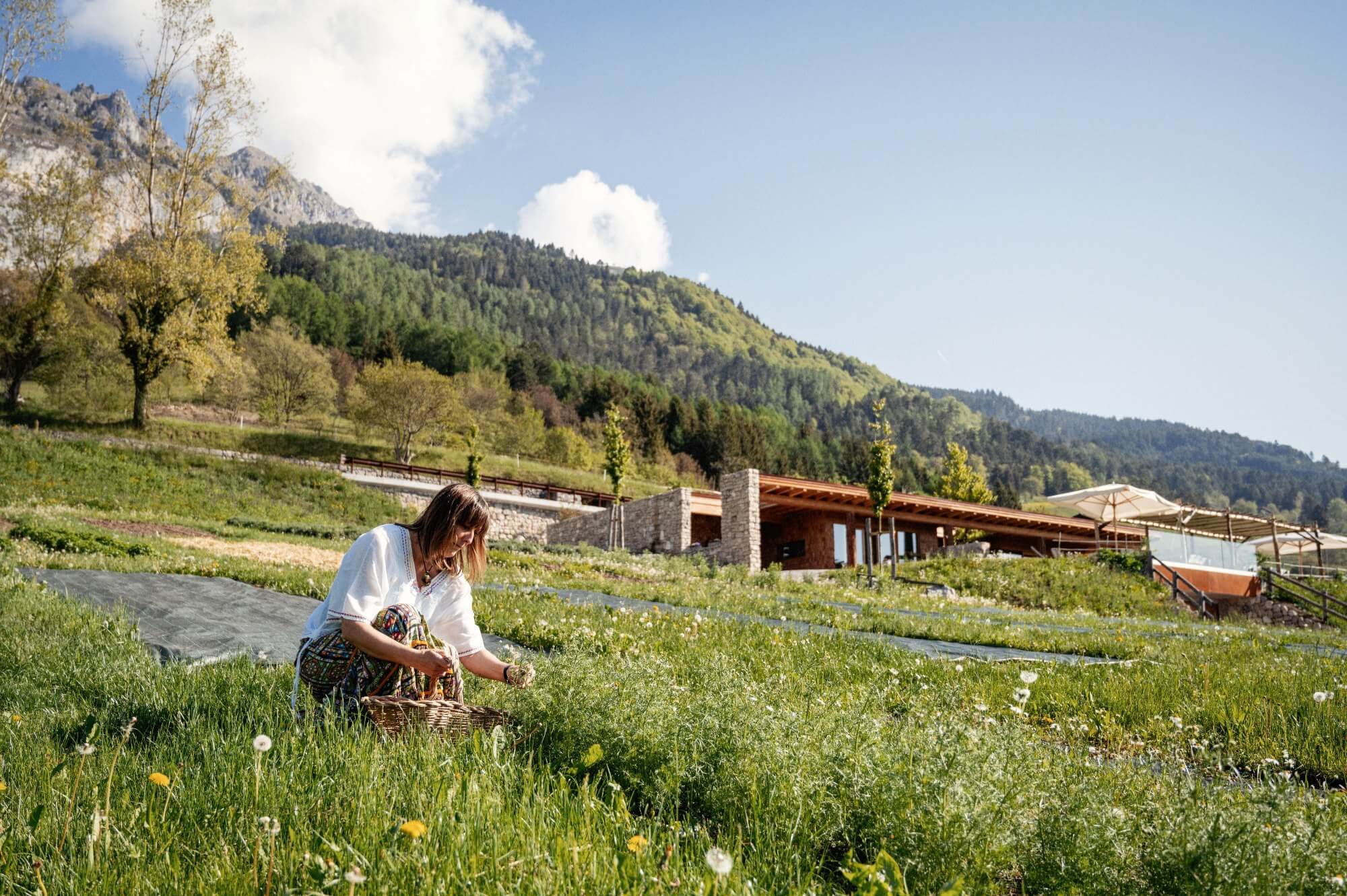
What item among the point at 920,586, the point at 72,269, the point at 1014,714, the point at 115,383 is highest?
the point at 72,269

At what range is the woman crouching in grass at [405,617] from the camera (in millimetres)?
3611

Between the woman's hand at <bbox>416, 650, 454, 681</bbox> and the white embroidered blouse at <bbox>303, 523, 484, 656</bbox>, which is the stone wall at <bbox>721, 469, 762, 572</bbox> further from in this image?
the woman's hand at <bbox>416, 650, 454, 681</bbox>

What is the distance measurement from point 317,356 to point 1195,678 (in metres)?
64.7

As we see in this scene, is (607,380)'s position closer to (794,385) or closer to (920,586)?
(920,586)

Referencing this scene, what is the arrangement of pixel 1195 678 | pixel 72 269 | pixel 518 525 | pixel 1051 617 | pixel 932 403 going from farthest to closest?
pixel 932 403 < pixel 518 525 < pixel 72 269 < pixel 1051 617 < pixel 1195 678

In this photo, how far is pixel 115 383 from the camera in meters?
42.5

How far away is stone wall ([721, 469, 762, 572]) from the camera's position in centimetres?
2609

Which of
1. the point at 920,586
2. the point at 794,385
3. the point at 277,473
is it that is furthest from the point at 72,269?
the point at 794,385

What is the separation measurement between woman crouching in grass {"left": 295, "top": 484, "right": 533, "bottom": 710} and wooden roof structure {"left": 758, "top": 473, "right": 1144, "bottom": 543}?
860 inches

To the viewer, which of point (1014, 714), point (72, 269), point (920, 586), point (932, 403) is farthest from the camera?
point (932, 403)

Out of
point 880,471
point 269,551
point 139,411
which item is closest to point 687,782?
point 269,551

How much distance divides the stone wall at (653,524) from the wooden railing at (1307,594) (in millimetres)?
17187

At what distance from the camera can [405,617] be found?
147 inches

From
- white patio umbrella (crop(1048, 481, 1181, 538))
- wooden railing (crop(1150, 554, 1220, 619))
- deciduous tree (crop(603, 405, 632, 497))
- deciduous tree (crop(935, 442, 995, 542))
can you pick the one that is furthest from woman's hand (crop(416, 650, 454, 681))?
deciduous tree (crop(935, 442, 995, 542))
